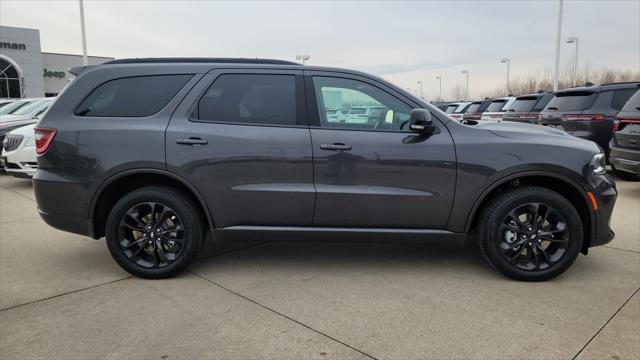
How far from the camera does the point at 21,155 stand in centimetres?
793

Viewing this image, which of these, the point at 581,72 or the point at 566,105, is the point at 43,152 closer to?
the point at 566,105

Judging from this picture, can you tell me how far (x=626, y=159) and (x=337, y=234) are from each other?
17.3ft

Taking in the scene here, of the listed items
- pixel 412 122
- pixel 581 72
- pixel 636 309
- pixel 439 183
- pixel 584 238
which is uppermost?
pixel 581 72

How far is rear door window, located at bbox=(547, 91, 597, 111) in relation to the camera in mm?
9391

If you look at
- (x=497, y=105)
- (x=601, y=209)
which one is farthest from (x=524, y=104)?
(x=601, y=209)

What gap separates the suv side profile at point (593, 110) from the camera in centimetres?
895

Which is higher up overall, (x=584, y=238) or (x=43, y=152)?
(x=43, y=152)

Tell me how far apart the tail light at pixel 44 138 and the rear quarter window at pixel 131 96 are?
0.88 ft

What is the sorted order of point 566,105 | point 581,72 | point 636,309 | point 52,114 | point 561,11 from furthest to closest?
point 581,72, point 561,11, point 566,105, point 52,114, point 636,309

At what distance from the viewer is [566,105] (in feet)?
32.0

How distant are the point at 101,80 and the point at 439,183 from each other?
2.97 metres

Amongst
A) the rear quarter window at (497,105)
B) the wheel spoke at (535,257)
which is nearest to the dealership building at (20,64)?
the rear quarter window at (497,105)

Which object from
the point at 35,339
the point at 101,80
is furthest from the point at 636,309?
the point at 101,80

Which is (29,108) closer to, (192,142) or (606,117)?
(192,142)
